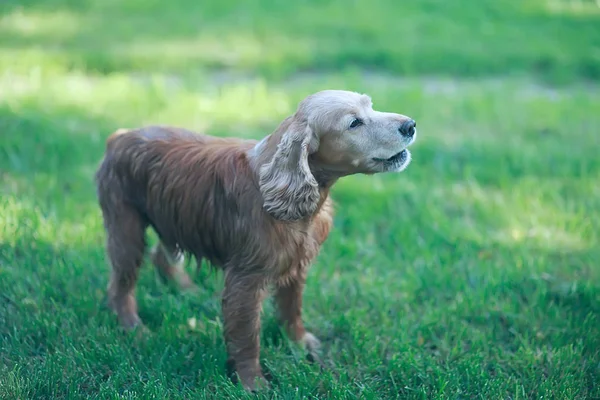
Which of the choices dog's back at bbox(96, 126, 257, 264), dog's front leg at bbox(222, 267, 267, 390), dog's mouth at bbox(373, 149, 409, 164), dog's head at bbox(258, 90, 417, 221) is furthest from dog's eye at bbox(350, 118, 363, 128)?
dog's front leg at bbox(222, 267, 267, 390)

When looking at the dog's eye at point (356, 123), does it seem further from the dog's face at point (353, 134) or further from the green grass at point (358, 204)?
the green grass at point (358, 204)

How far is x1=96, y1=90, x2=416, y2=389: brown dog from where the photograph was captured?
3303 millimetres

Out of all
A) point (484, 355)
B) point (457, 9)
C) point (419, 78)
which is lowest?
point (484, 355)

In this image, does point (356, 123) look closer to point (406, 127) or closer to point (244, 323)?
point (406, 127)

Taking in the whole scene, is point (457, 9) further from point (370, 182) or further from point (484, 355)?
point (484, 355)

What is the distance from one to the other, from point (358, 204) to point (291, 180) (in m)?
2.10

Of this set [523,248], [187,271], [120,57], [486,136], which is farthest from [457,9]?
[187,271]

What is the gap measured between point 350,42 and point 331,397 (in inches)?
228

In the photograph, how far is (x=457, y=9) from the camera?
9.65 m

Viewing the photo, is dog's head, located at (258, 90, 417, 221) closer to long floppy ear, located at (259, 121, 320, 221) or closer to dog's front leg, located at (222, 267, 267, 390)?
long floppy ear, located at (259, 121, 320, 221)

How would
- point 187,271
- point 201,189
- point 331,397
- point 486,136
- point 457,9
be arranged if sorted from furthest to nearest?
point 457,9, point 486,136, point 187,271, point 201,189, point 331,397

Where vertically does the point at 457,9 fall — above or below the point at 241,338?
above

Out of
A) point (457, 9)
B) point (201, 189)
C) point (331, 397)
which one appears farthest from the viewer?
point (457, 9)

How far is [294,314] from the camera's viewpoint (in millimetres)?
3865
